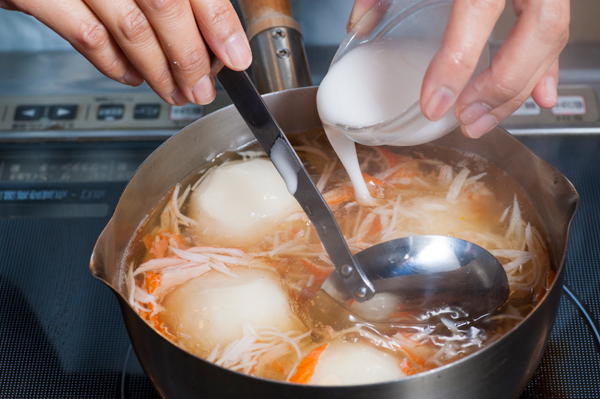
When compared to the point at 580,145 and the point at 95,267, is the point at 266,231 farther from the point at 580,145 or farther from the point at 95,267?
the point at 580,145

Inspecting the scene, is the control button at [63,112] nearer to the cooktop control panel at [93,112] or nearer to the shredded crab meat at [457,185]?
the cooktop control panel at [93,112]

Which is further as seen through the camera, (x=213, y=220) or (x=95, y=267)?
(x=213, y=220)

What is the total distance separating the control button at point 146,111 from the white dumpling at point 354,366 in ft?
3.44

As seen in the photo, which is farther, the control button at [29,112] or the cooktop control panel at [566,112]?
the control button at [29,112]

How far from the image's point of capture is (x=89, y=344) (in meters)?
1.16

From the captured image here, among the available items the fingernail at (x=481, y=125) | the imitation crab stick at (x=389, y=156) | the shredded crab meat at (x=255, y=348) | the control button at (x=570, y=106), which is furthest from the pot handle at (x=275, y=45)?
the control button at (x=570, y=106)

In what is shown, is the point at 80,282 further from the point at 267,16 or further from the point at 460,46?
the point at 460,46

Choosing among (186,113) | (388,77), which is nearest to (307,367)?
(388,77)

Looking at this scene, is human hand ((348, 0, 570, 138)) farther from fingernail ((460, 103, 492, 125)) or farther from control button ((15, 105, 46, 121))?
control button ((15, 105, 46, 121))

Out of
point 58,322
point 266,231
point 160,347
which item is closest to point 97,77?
point 58,322

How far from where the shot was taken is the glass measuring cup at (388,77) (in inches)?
36.7

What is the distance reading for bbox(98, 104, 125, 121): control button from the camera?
5.28 feet

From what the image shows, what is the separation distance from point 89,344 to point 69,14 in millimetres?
723

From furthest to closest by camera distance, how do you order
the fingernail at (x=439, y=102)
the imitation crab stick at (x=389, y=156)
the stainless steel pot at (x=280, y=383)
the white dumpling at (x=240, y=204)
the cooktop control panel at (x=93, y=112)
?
1. the cooktop control panel at (x=93, y=112)
2. the imitation crab stick at (x=389, y=156)
3. the white dumpling at (x=240, y=204)
4. the fingernail at (x=439, y=102)
5. the stainless steel pot at (x=280, y=383)
